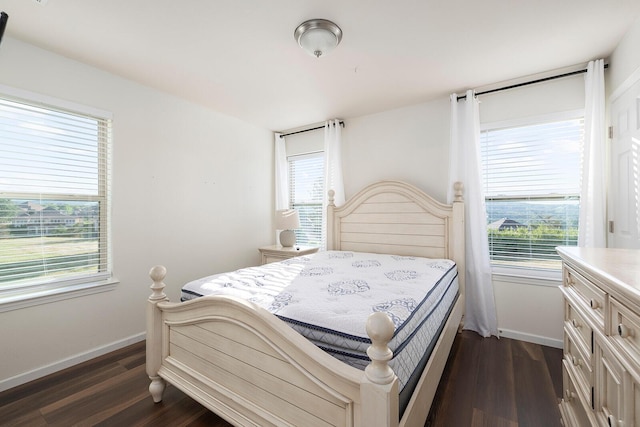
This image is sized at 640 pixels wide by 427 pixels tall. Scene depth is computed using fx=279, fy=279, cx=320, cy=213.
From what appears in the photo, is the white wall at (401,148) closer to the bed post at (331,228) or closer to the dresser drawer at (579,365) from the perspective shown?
the bed post at (331,228)

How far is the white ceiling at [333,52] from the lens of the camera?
167 centimetres

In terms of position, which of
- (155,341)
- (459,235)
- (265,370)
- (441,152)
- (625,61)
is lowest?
(155,341)

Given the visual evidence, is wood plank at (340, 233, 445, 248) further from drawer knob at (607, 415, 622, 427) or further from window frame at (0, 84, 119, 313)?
window frame at (0, 84, 119, 313)

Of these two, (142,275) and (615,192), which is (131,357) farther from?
(615,192)

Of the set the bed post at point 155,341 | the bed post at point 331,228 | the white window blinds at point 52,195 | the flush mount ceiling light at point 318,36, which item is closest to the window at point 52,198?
the white window blinds at point 52,195

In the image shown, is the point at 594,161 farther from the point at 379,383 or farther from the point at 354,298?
the point at 379,383

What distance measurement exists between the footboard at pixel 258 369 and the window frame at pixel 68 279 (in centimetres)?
101

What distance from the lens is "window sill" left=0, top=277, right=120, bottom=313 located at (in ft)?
6.41

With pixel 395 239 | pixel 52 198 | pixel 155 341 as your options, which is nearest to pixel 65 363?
pixel 155 341

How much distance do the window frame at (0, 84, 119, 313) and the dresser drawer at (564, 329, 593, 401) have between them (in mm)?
3200

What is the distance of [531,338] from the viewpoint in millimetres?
2561

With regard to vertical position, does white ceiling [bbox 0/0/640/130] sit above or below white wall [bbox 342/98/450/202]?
above

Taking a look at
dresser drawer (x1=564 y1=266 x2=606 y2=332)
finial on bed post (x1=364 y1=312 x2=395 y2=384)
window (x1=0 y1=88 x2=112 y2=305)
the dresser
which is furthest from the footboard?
window (x1=0 y1=88 x2=112 y2=305)

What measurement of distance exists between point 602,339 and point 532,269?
6.27ft
